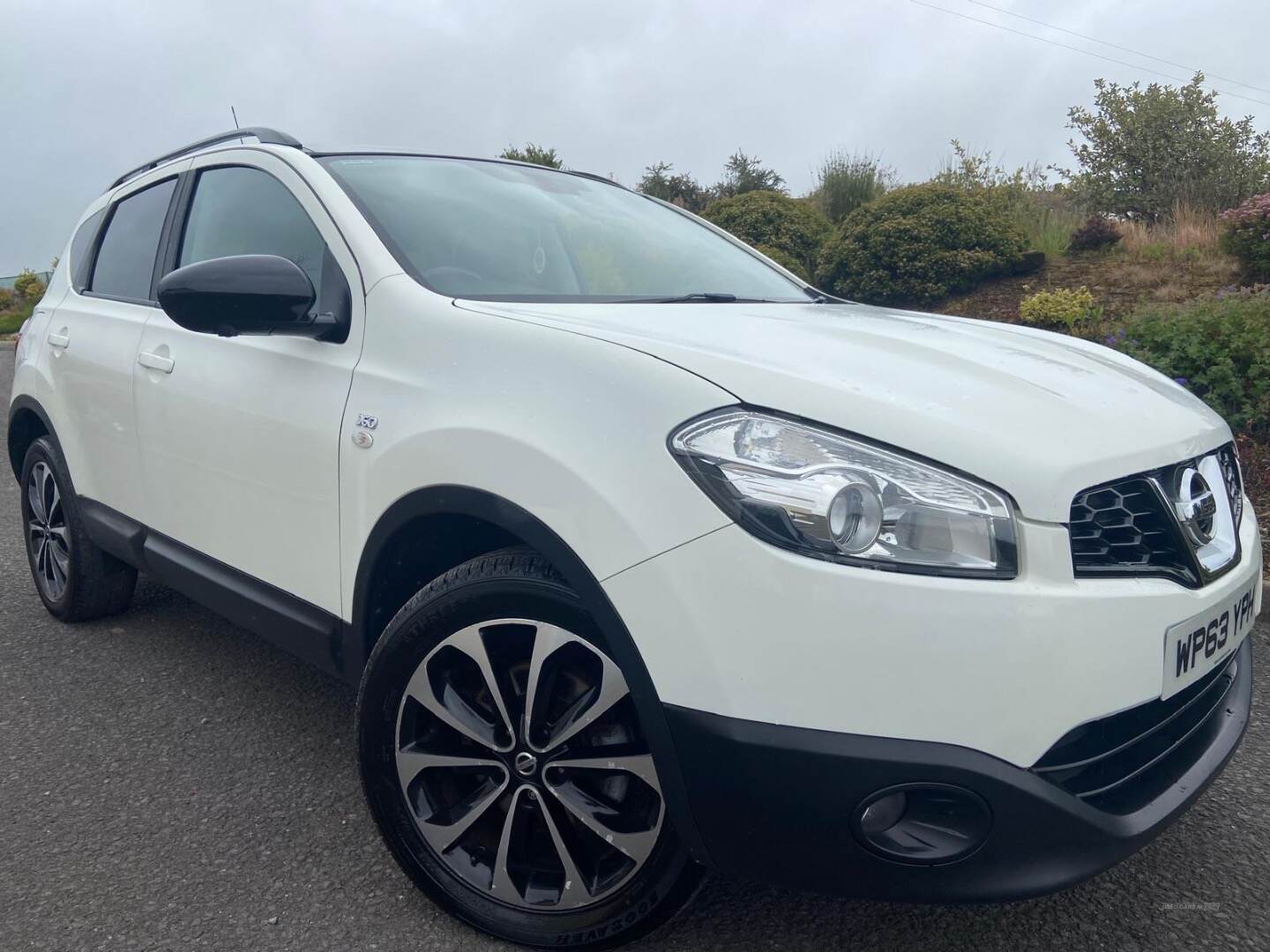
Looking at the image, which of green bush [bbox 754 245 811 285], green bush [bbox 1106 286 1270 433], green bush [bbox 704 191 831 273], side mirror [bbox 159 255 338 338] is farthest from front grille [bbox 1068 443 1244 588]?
green bush [bbox 704 191 831 273]

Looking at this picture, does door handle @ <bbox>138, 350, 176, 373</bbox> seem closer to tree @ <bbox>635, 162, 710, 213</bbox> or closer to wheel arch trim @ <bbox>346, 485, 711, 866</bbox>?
wheel arch trim @ <bbox>346, 485, 711, 866</bbox>

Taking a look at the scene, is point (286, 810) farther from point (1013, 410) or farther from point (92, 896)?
point (1013, 410)

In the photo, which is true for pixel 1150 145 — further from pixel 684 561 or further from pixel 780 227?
pixel 684 561

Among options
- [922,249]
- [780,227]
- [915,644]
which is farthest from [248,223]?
[780,227]

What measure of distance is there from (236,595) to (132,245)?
5.49ft

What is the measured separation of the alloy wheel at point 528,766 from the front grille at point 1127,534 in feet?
2.65

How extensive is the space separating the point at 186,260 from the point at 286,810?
1759 millimetres

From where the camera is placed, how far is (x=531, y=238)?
277 cm

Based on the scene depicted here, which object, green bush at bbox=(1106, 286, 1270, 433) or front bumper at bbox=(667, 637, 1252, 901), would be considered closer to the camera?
front bumper at bbox=(667, 637, 1252, 901)

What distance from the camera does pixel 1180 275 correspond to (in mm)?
8602

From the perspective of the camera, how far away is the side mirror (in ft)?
7.54

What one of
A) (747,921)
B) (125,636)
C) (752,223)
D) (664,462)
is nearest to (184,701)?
(125,636)

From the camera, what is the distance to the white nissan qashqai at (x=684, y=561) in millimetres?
1585

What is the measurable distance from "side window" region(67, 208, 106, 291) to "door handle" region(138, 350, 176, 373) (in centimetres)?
108
